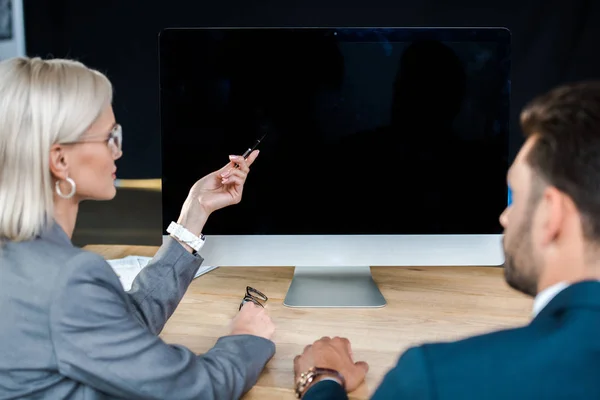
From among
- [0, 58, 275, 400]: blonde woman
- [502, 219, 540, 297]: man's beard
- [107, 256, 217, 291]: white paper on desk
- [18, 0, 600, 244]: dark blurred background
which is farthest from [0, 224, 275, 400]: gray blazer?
[18, 0, 600, 244]: dark blurred background

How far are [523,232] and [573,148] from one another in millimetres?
119

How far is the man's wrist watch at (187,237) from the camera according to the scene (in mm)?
1441

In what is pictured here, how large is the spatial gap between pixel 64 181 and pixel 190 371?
33 centimetres

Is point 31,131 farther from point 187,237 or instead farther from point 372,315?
point 372,315

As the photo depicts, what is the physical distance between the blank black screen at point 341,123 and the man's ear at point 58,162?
499 millimetres

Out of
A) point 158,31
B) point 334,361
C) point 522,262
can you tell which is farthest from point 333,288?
point 158,31

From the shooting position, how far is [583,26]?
2691mm

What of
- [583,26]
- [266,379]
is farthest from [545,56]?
[266,379]

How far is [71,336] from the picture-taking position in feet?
3.02

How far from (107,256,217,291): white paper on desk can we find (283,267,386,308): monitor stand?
251 millimetres

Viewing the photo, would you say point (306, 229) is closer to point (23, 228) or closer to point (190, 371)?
point (190, 371)

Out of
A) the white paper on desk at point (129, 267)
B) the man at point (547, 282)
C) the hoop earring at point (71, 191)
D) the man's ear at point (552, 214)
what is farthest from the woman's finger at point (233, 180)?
the man's ear at point (552, 214)

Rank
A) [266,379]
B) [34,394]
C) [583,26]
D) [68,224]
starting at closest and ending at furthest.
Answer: [34,394] < [68,224] < [266,379] < [583,26]

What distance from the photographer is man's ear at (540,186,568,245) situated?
2.56 feet
